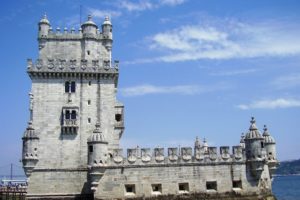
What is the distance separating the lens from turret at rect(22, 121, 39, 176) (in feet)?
117

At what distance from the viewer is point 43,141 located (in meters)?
37.8

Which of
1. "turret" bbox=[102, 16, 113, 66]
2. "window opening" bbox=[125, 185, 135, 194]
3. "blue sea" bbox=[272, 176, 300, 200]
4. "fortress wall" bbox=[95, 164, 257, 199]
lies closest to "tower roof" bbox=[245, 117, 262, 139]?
"fortress wall" bbox=[95, 164, 257, 199]

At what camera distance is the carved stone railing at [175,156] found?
116ft

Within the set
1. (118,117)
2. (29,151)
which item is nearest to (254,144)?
(118,117)

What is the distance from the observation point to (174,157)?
119 feet

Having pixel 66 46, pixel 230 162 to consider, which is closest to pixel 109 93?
pixel 66 46

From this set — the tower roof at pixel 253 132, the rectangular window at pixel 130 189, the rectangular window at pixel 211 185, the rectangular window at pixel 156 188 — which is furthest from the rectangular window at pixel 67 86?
the tower roof at pixel 253 132

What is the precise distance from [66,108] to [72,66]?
4.19 metres

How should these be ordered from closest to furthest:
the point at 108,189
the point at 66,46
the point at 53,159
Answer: the point at 108,189, the point at 53,159, the point at 66,46

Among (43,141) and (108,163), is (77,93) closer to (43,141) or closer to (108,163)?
(43,141)

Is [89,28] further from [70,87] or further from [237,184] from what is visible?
[237,184]

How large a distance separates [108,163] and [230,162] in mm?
11232

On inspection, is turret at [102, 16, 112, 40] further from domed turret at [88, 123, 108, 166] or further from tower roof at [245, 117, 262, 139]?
tower roof at [245, 117, 262, 139]

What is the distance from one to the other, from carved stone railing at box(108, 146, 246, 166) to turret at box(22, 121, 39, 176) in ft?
22.9
